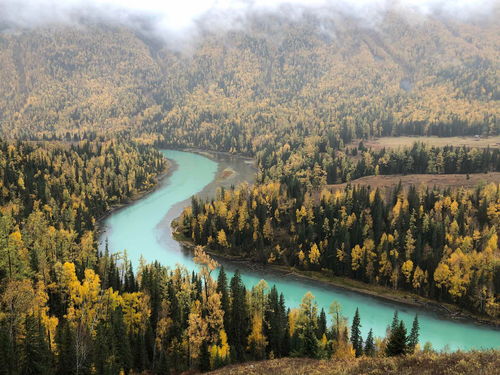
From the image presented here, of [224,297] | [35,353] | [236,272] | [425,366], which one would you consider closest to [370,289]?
[236,272]

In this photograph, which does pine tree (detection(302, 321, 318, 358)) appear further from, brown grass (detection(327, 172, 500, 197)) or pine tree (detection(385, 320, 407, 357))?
brown grass (detection(327, 172, 500, 197))

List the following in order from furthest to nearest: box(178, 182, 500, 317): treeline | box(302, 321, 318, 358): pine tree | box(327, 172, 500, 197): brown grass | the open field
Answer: the open field, box(327, 172, 500, 197): brown grass, box(178, 182, 500, 317): treeline, box(302, 321, 318, 358): pine tree

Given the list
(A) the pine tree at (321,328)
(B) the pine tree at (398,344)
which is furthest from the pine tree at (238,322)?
(B) the pine tree at (398,344)

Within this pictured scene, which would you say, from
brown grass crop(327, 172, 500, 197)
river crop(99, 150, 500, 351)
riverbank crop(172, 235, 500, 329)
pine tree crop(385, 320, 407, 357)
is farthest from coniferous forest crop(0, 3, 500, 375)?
river crop(99, 150, 500, 351)

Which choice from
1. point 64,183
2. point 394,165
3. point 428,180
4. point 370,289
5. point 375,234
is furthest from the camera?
point 394,165

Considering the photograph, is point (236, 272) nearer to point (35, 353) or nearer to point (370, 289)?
point (370, 289)
